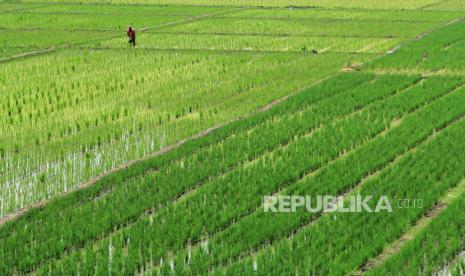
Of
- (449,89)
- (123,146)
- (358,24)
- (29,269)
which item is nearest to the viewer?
(29,269)

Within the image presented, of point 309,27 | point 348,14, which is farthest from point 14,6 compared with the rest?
point 309,27

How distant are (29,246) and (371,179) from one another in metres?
3.94

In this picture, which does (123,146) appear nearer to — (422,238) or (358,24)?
(422,238)

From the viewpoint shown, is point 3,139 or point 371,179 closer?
point 371,179

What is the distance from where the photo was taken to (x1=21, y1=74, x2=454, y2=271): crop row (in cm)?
765

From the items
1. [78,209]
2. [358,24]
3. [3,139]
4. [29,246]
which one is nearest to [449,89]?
[3,139]

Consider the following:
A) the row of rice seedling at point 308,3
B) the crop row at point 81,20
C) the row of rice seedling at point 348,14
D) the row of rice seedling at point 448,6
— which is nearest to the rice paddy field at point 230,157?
the crop row at point 81,20

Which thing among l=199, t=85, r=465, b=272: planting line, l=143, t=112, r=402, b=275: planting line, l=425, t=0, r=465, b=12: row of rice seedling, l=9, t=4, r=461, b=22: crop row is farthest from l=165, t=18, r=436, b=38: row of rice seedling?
l=143, t=112, r=402, b=275: planting line

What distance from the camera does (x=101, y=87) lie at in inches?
662

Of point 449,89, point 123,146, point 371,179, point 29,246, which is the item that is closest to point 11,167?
point 123,146

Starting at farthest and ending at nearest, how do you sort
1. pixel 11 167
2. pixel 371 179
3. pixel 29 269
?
pixel 11 167
pixel 371 179
pixel 29 269

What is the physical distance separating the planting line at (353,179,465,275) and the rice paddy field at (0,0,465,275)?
2cm

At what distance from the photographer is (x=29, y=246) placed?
7.46 m

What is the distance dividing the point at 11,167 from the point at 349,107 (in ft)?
19.5
